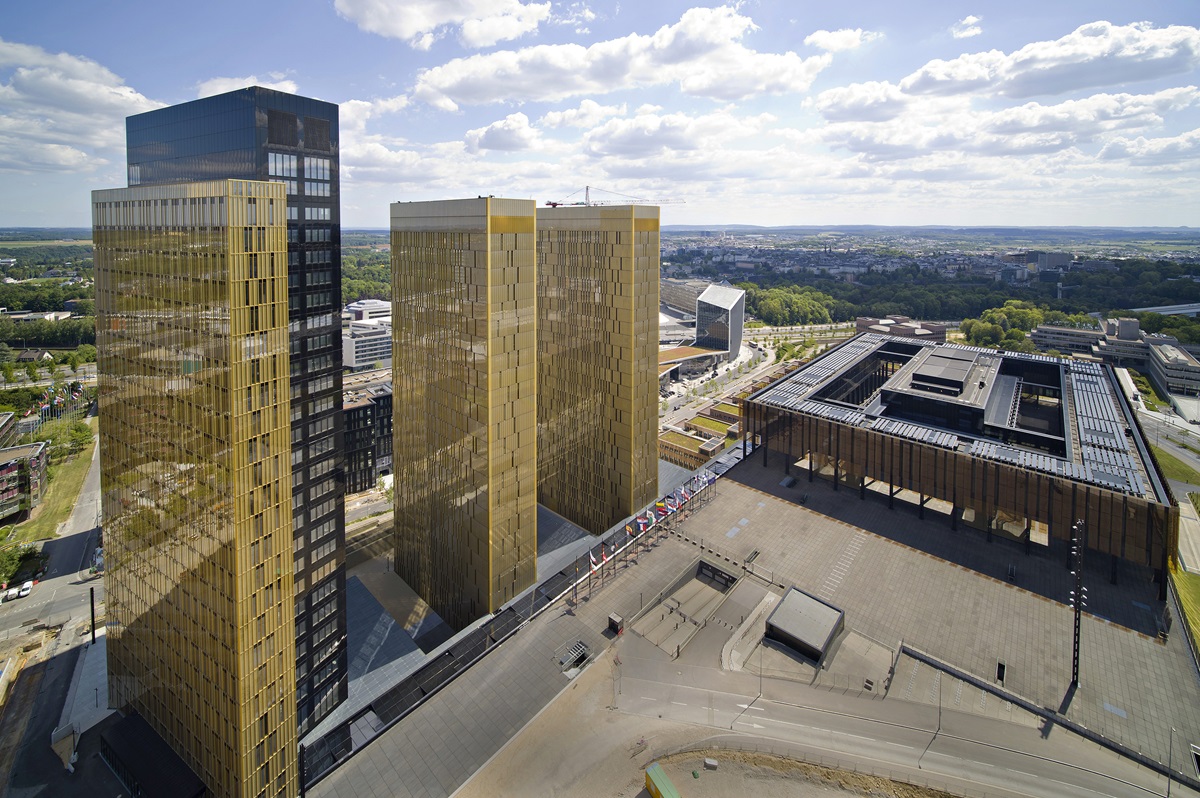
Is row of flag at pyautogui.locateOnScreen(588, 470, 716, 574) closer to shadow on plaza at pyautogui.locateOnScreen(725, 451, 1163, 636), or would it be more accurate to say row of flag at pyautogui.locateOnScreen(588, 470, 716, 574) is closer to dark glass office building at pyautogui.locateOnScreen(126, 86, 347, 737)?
shadow on plaza at pyautogui.locateOnScreen(725, 451, 1163, 636)

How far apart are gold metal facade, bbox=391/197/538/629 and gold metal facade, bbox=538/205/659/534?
20376 mm

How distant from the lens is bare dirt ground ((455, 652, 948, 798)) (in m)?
48.0

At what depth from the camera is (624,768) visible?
50.0 metres

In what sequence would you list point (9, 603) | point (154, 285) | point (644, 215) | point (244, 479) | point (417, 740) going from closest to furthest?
point (244, 479) → point (154, 285) → point (417, 740) → point (644, 215) → point (9, 603)

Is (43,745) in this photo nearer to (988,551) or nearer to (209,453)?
(209,453)

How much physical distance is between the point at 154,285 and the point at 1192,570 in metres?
139

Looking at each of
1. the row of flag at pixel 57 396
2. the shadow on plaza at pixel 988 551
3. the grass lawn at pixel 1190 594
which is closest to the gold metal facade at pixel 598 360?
the shadow on plaza at pixel 988 551

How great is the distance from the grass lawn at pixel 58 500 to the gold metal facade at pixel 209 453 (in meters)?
81.4

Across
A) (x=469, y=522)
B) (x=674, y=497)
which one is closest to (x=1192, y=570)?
(x=674, y=497)

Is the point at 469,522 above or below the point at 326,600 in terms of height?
above

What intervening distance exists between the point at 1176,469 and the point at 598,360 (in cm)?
13486

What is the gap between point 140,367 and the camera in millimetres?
47562

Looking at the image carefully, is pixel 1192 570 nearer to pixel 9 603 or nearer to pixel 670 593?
pixel 670 593

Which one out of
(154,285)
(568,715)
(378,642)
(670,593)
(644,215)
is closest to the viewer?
(154,285)
